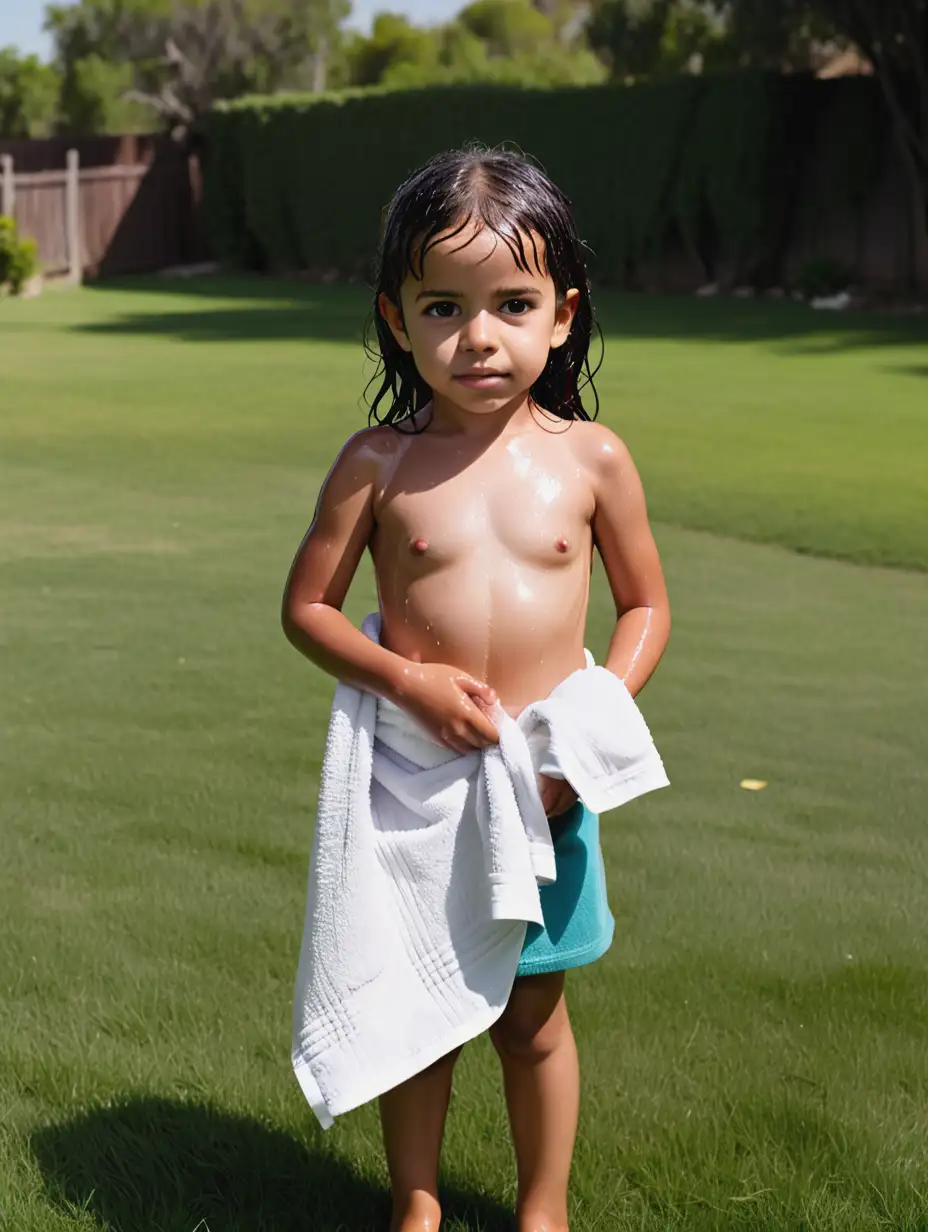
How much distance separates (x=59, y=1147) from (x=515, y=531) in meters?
1.25

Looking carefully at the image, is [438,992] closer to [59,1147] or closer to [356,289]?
[59,1147]

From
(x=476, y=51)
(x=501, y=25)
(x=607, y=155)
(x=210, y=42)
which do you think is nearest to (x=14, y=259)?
(x=607, y=155)

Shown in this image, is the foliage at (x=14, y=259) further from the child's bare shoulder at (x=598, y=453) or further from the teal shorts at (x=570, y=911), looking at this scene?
the teal shorts at (x=570, y=911)

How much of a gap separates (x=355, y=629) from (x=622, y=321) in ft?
63.3

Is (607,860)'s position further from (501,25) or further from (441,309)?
(501,25)

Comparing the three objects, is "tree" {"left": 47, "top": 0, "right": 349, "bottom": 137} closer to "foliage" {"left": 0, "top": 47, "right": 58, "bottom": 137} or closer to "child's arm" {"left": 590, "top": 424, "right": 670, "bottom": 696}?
"foliage" {"left": 0, "top": 47, "right": 58, "bottom": 137}

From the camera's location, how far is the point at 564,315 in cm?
254

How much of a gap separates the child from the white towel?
0.20ft

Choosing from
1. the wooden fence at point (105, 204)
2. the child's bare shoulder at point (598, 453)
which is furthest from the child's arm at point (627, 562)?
the wooden fence at point (105, 204)

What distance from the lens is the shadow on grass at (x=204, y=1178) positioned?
271 centimetres

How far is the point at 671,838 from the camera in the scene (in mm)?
4617

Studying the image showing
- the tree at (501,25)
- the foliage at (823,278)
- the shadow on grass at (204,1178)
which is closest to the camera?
the shadow on grass at (204,1178)

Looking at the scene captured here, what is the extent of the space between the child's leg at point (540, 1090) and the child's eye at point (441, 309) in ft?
2.94

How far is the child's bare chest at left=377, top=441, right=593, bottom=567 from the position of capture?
96.6 inches
